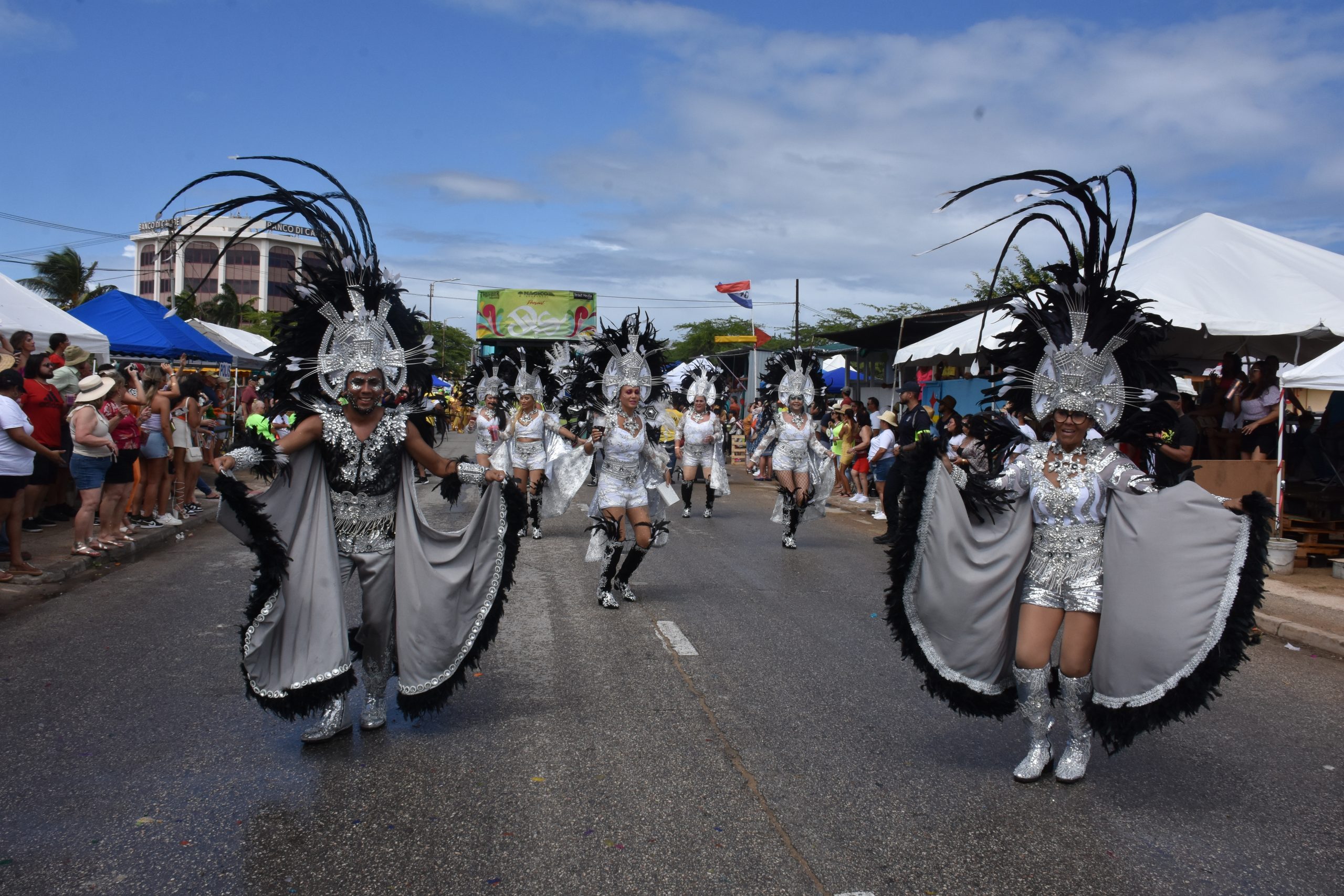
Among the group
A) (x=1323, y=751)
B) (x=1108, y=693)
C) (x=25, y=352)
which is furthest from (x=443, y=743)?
(x=25, y=352)

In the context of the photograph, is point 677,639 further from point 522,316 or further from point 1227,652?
point 522,316

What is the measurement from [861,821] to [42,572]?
7846 mm

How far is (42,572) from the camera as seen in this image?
8.92 metres

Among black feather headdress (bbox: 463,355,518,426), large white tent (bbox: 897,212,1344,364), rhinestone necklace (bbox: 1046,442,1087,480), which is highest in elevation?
large white tent (bbox: 897,212,1344,364)

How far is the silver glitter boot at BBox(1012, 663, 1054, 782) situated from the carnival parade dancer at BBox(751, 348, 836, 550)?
7.54 m

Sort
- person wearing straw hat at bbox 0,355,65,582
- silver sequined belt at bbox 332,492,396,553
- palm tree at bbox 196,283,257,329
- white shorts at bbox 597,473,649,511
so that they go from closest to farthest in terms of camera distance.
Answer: silver sequined belt at bbox 332,492,396,553 → person wearing straw hat at bbox 0,355,65,582 → white shorts at bbox 597,473,649,511 → palm tree at bbox 196,283,257,329

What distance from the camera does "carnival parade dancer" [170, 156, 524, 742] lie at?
4883mm

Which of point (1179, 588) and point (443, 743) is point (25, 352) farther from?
point (1179, 588)

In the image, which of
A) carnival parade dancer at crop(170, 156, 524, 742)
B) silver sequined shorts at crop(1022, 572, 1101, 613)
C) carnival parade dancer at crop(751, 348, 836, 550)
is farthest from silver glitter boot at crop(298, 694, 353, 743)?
carnival parade dancer at crop(751, 348, 836, 550)

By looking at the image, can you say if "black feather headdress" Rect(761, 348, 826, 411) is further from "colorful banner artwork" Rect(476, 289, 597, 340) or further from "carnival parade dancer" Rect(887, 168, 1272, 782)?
"colorful banner artwork" Rect(476, 289, 597, 340)

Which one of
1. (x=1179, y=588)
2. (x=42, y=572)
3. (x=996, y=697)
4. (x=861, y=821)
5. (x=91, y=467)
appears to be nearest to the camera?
(x=861, y=821)

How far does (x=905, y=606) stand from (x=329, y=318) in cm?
326

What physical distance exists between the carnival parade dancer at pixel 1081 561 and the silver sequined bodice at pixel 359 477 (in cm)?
259

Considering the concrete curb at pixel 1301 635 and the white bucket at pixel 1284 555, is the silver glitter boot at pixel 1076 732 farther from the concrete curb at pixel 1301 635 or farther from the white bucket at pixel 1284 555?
the white bucket at pixel 1284 555
